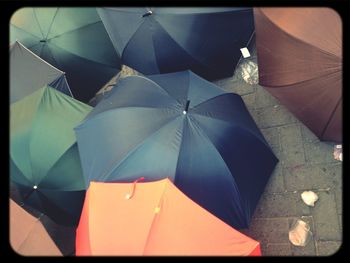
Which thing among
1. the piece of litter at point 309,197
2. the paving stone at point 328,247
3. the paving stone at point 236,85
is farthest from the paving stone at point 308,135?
the paving stone at point 328,247

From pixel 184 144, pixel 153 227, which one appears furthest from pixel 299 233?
pixel 153 227

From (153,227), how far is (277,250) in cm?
177

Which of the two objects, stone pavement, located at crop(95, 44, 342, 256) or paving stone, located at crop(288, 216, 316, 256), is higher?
stone pavement, located at crop(95, 44, 342, 256)

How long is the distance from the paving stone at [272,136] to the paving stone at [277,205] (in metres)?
0.56

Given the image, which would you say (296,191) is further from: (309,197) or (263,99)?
(263,99)

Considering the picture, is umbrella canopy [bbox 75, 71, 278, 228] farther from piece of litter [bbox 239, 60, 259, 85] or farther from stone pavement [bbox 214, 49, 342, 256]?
piece of litter [bbox 239, 60, 259, 85]

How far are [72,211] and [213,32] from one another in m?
2.43

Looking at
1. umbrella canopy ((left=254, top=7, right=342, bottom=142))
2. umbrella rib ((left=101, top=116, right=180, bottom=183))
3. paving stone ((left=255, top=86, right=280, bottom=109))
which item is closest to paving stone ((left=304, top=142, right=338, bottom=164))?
umbrella canopy ((left=254, top=7, right=342, bottom=142))

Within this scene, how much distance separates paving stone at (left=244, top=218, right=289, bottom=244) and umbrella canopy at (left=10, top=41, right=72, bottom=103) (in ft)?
8.68

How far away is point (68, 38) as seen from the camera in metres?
5.36

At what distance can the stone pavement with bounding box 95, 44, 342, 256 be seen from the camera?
4.49 metres

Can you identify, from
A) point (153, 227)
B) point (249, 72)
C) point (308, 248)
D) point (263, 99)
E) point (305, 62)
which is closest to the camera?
point (153, 227)

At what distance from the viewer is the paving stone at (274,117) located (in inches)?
200
